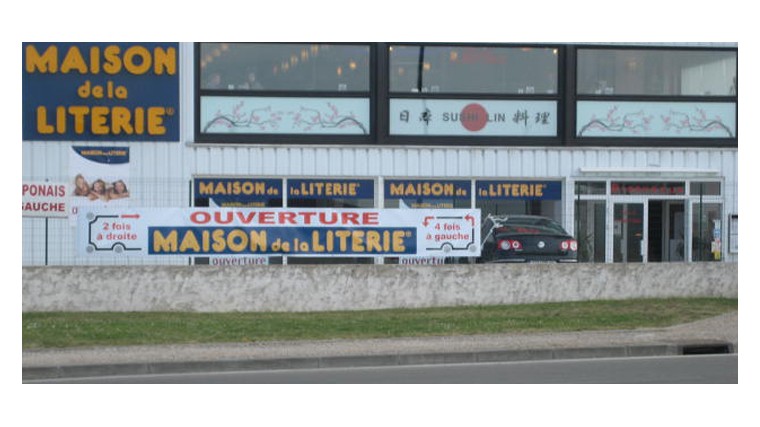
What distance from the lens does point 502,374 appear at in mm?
13633

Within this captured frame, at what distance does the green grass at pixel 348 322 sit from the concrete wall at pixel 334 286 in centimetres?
33

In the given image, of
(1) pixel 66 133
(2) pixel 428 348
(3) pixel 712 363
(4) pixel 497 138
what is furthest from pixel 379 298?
(1) pixel 66 133

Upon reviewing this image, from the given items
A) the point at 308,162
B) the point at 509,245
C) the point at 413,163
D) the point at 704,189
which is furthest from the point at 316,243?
the point at 704,189

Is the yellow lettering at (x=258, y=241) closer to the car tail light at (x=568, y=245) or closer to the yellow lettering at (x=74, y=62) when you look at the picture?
the car tail light at (x=568, y=245)

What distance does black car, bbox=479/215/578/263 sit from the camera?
22.5 metres

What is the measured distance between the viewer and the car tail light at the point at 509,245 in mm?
22516

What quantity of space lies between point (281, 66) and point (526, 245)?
8198mm

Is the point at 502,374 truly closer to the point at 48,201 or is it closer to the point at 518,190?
the point at 48,201

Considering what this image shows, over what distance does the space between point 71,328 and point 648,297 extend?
1076 cm

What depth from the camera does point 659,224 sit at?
28250 millimetres

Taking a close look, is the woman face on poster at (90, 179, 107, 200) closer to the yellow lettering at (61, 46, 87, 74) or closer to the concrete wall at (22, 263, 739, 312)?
the yellow lettering at (61, 46, 87, 74)

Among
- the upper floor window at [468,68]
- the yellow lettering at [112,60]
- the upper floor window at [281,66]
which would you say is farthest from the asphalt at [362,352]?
the yellow lettering at [112,60]

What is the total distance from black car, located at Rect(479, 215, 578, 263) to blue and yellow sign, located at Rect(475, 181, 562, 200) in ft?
12.2

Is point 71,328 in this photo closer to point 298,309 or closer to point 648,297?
point 298,309
